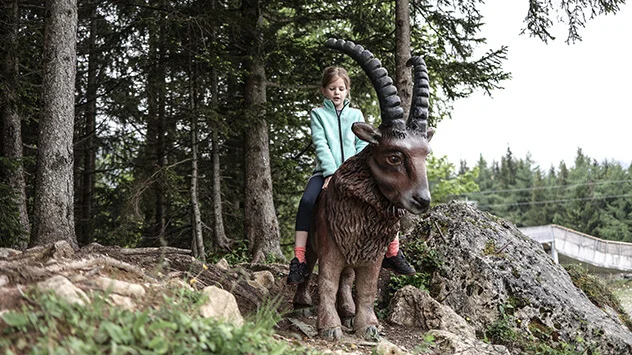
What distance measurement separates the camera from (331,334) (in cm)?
482

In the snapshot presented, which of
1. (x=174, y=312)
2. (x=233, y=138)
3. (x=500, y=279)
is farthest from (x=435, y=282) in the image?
(x=233, y=138)

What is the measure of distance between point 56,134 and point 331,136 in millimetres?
3520

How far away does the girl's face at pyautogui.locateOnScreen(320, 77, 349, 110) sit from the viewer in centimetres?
559

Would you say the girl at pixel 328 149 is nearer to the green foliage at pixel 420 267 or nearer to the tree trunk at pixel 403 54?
the green foliage at pixel 420 267

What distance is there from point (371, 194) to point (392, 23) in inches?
317

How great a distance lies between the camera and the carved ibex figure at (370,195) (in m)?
4.64

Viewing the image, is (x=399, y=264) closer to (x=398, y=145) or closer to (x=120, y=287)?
(x=398, y=145)

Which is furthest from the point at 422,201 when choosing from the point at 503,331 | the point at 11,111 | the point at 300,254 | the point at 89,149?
the point at 89,149

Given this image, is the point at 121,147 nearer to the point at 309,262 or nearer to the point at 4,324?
the point at 309,262

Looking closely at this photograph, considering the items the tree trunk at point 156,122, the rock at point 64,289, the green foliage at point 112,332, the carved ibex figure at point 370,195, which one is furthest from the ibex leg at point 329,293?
the tree trunk at point 156,122

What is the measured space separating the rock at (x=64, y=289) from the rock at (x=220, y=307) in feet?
2.60

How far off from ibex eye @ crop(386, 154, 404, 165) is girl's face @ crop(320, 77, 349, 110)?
46.5 inches

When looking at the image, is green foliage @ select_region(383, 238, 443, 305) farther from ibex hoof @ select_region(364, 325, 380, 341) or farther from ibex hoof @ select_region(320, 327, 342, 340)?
ibex hoof @ select_region(320, 327, 342, 340)

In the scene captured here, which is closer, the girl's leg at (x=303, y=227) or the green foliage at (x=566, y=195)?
the girl's leg at (x=303, y=227)
